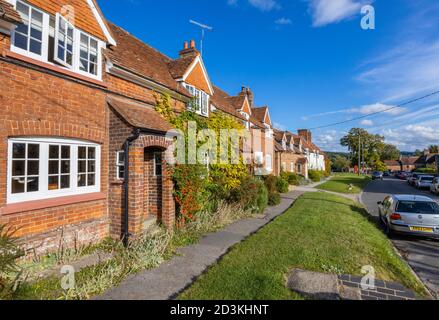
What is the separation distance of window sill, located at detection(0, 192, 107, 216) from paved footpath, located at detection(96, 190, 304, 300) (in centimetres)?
278

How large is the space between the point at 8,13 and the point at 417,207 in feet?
44.2

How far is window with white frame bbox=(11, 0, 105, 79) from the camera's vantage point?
5.42m

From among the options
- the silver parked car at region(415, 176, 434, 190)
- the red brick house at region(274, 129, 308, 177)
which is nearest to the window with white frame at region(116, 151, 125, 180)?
the red brick house at region(274, 129, 308, 177)

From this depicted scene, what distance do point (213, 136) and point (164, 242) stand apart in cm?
547

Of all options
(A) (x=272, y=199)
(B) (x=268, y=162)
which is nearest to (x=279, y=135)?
(B) (x=268, y=162)

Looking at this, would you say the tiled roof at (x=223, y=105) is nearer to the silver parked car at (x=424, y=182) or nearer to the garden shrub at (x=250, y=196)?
the garden shrub at (x=250, y=196)

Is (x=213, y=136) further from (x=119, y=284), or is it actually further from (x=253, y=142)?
(x=253, y=142)

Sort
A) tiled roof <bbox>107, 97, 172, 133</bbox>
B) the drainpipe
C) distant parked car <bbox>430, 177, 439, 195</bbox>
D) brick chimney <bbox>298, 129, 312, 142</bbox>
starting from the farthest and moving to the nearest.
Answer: brick chimney <bbox>298, 129, 312, 142</bbox>
distant parked car <bbox>430, 177, 439, 195</bbox>
tiled roof <bbox>107, 97, 172, 133</bbox>
the drainpipe

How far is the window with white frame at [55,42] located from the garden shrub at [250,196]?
7517mm

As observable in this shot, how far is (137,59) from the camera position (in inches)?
370

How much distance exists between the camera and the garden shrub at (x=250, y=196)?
11227mm

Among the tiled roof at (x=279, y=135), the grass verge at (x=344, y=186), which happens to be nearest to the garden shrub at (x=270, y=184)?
the grass verge at (x=344, y=186)

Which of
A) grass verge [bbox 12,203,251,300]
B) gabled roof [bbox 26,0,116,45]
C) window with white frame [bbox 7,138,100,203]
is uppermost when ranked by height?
gabled roof [bbox 26,0,116,45]

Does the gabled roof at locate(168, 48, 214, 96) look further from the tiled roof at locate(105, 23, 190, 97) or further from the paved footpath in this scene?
the paved footpath
